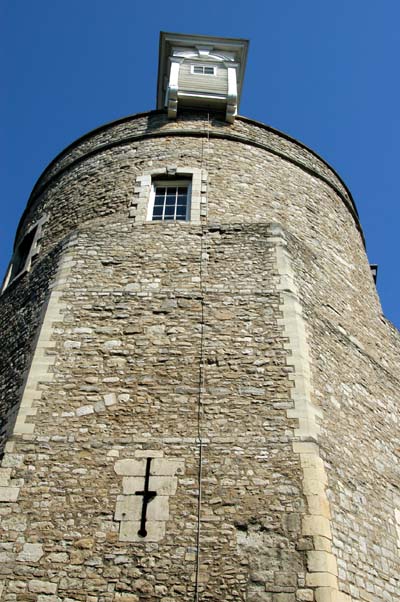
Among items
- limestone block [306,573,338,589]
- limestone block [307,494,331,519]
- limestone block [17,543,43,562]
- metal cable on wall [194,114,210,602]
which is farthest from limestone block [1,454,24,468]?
limestone block [306,573,338,589]

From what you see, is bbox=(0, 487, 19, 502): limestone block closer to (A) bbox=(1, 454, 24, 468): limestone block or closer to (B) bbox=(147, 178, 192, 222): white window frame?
(A) bbox=(1, 454, 24, 468): limestone block

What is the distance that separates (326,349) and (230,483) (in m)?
2.78

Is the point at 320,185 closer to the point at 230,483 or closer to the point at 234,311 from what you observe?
the point at 234,311

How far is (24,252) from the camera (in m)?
12.1

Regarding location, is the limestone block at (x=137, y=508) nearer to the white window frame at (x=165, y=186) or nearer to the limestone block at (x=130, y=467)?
the limestone block at (x=130, y=467)

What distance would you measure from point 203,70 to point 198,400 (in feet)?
29.1

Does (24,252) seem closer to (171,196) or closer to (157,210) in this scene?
(157,210)

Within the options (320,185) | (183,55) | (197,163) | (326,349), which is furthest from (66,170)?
(326,349)

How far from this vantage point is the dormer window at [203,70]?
13.4 metres

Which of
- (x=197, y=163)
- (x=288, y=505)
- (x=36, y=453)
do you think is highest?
(x=197, y=163)

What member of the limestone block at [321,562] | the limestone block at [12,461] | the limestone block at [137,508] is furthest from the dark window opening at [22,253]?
the limestone block at [321,562]

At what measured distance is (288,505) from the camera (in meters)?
6.41

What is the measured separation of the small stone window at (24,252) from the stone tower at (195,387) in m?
0.06

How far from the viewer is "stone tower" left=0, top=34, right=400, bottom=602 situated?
6105 mm
